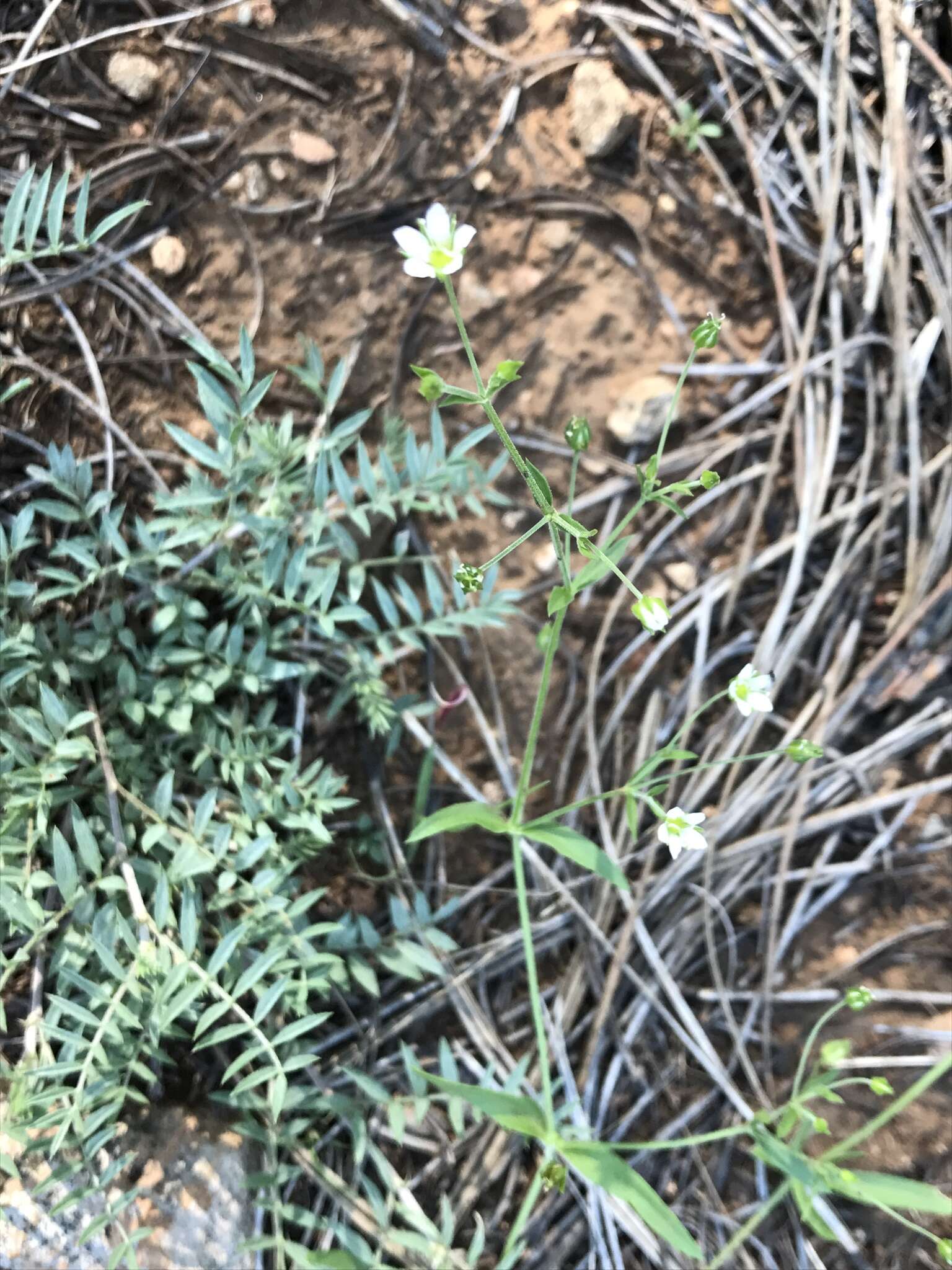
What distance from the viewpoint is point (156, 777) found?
2043 mm

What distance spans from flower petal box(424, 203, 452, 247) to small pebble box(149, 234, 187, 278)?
976 mm

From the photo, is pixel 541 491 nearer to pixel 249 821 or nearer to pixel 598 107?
pixel 249 821

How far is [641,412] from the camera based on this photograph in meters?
2.43

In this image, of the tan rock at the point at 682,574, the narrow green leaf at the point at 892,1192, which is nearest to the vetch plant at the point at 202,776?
the tan rock at the point at 682,574

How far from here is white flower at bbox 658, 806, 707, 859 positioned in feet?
5.79

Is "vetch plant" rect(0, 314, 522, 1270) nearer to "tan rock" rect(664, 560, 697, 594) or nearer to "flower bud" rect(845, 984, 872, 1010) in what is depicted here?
"tan rock" rect(664, 560, 697, 594)

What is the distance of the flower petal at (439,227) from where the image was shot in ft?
4.90

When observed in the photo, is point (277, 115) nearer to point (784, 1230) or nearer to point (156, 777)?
point (156, 777)

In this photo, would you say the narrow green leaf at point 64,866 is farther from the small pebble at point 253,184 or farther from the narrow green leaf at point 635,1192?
the small pebble at point 253,184

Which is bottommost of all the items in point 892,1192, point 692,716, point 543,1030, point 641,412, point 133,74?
point 892,1192

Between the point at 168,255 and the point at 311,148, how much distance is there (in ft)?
1.46

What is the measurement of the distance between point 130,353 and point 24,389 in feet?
0.83

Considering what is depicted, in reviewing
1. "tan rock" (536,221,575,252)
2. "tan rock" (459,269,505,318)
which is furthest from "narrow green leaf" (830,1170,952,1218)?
"tan rock" (536,221,575,252)

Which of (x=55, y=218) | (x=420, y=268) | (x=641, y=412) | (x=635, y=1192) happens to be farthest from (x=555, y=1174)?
(x=55, y=218)
